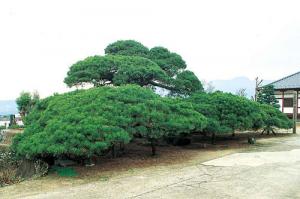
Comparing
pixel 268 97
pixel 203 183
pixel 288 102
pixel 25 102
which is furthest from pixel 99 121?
pixel 288 102

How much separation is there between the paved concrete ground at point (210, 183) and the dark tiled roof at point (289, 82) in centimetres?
1669

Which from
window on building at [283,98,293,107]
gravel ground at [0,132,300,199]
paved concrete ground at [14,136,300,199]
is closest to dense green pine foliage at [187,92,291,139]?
gravel ground at [0,132,300,199]

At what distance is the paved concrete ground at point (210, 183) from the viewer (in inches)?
278

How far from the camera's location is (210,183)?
25.9ft

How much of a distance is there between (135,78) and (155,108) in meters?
4.04

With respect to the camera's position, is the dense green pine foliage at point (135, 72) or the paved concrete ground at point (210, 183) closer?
the paved concrete ground at point (210, 183)

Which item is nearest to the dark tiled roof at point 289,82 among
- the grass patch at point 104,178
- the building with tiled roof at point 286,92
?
the building with tiled roof at point 286,92

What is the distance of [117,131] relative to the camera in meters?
9.09

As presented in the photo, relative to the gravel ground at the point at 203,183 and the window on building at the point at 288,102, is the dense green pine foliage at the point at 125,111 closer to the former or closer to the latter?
the gravel ground at the point at 203,183

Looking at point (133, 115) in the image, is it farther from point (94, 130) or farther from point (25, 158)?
point (25, 158)

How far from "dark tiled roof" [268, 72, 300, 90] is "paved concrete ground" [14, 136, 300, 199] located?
16.7 metres

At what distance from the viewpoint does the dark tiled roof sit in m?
26.2

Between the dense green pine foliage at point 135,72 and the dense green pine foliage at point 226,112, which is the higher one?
the dense green pine foliage at point 135,72

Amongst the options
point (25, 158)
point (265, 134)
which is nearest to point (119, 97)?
point (25, 158)
